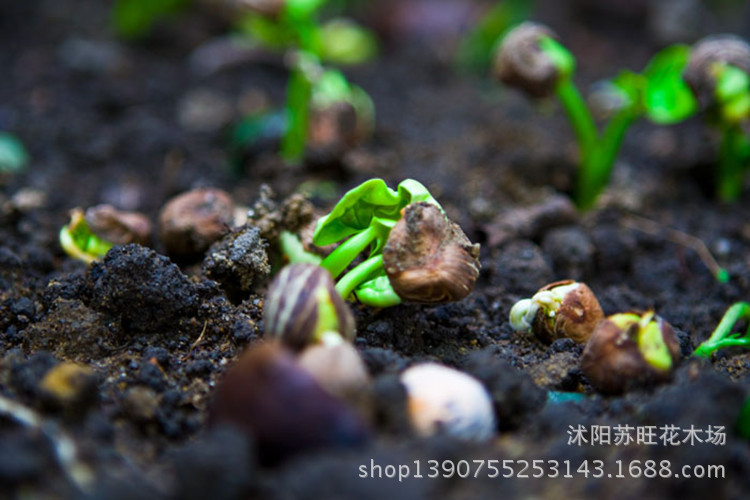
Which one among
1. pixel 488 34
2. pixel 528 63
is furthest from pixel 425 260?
pixel 488 34

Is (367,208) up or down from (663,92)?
down

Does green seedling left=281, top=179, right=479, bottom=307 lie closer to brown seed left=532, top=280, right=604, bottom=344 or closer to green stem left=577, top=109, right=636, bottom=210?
brown seed left=532, top=280, right=604, bottom=344

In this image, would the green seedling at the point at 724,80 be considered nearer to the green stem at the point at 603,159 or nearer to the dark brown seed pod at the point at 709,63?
the dark brown seed pod at the point at 709,63

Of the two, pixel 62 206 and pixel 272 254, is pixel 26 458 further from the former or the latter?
pixel 62 206

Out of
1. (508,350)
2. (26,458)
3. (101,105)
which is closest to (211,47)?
(101,105)

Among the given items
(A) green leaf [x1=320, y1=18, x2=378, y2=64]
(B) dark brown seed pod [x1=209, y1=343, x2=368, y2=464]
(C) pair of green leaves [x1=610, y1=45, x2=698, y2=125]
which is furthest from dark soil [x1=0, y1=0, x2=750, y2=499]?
(C) pair of green leaves [x1=610, y1=45, x2=698, y2=125]

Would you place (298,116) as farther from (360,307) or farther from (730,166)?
(730,166)
